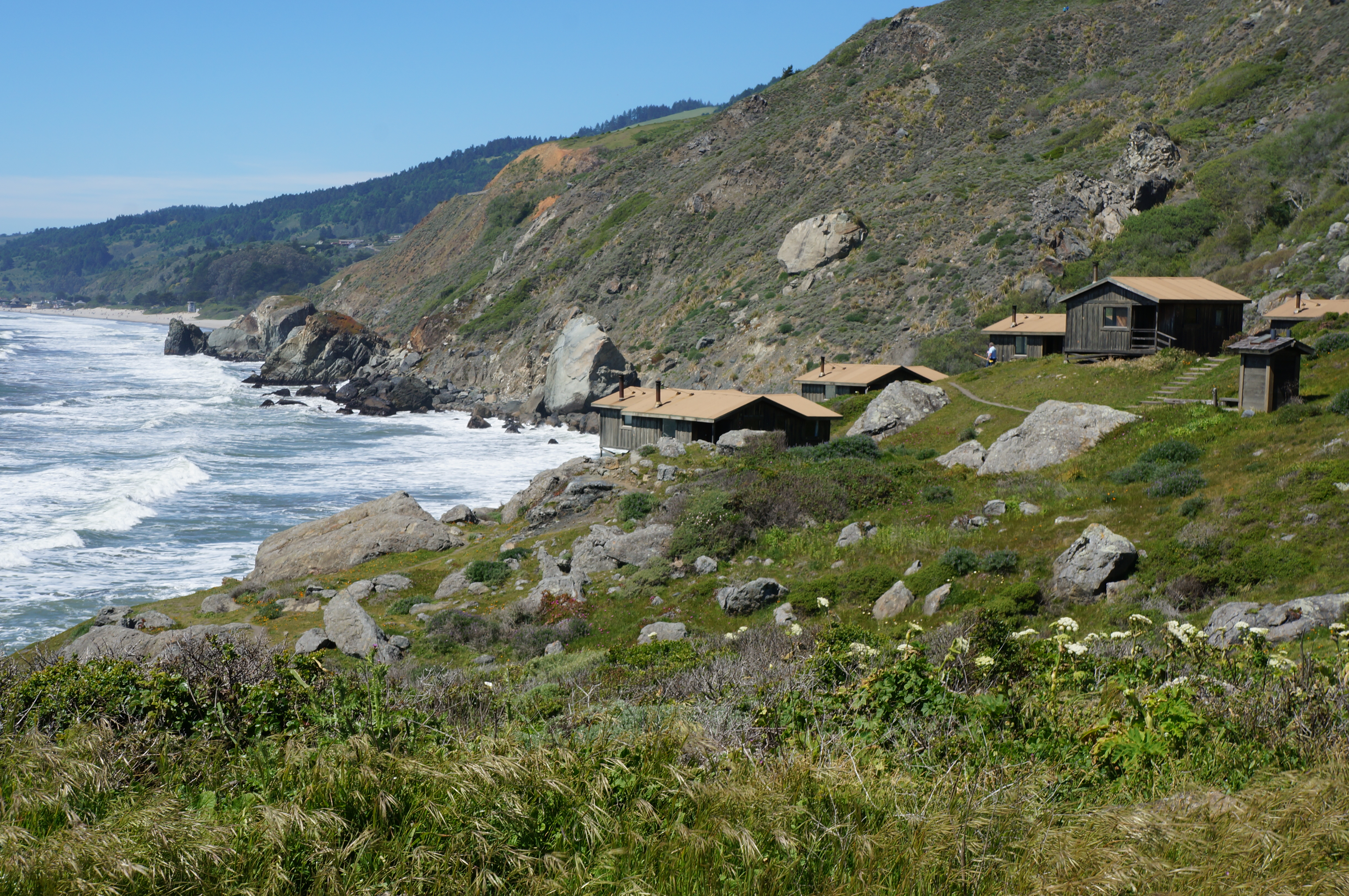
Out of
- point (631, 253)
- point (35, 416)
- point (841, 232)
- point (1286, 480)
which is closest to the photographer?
point (1286, 480)

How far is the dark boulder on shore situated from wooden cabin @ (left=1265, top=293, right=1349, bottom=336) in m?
139

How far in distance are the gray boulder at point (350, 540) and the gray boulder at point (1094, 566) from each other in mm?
22118

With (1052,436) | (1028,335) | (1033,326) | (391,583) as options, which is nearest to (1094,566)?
(1052,436)

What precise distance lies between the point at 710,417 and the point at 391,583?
716 inches

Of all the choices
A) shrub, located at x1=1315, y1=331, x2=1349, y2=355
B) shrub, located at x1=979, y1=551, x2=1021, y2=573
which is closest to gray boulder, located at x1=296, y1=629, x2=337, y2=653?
shrub, located at x1=979, y1=551, x2=1021, y2=573

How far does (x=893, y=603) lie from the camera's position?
63.8ft

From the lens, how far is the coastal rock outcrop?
129 m

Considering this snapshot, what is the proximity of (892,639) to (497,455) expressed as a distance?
52062 mm

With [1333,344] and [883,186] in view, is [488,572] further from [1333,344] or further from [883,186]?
[883,186]

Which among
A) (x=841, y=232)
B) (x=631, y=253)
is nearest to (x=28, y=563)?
(x=841, y=232)

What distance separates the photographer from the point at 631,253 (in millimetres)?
100250

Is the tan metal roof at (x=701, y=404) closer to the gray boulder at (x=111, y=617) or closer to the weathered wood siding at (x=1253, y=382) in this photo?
the weathered wood siding at (x=1253, y=382)

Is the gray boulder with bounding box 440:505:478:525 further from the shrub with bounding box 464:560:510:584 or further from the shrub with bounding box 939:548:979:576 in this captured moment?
the shrub with bounding box 939:548:979:576

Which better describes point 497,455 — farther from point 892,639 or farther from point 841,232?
point 892,639
